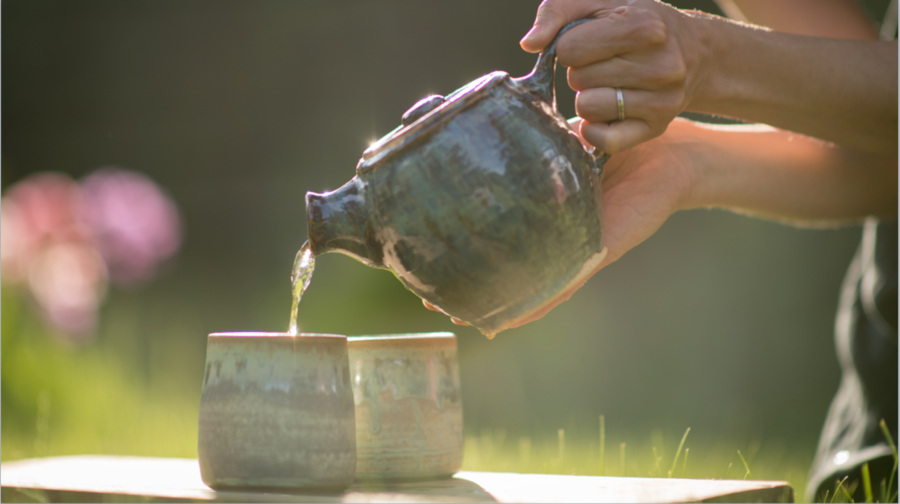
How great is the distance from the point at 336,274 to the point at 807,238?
2.03m

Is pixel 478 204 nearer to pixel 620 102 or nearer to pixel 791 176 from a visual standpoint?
pixel 620 102

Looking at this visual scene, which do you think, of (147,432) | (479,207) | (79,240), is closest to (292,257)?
(79,240)

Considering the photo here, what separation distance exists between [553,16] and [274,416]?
22.2 inches

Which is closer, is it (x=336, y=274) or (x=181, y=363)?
(x=181, y=363)

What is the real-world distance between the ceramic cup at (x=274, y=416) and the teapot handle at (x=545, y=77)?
368 millimetres

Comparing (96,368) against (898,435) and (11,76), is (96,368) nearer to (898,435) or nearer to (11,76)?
(898,435)

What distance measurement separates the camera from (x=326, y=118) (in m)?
4.03

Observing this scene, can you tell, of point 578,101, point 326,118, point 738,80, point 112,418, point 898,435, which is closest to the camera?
point 578,101

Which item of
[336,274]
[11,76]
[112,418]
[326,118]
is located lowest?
[112,418]

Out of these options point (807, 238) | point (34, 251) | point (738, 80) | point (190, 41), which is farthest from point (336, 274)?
point (738, 80)

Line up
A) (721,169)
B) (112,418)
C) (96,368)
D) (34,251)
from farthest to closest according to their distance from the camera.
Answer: (34,251) → (96,368) → (112,418) → (721,169)

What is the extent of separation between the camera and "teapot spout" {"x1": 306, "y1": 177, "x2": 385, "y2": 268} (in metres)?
0.93

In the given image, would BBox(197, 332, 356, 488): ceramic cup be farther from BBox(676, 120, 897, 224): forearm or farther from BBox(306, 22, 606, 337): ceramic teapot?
BBox(676, 120, 897, 224): forearm

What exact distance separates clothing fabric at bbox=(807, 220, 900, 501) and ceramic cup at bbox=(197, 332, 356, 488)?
1064mm
